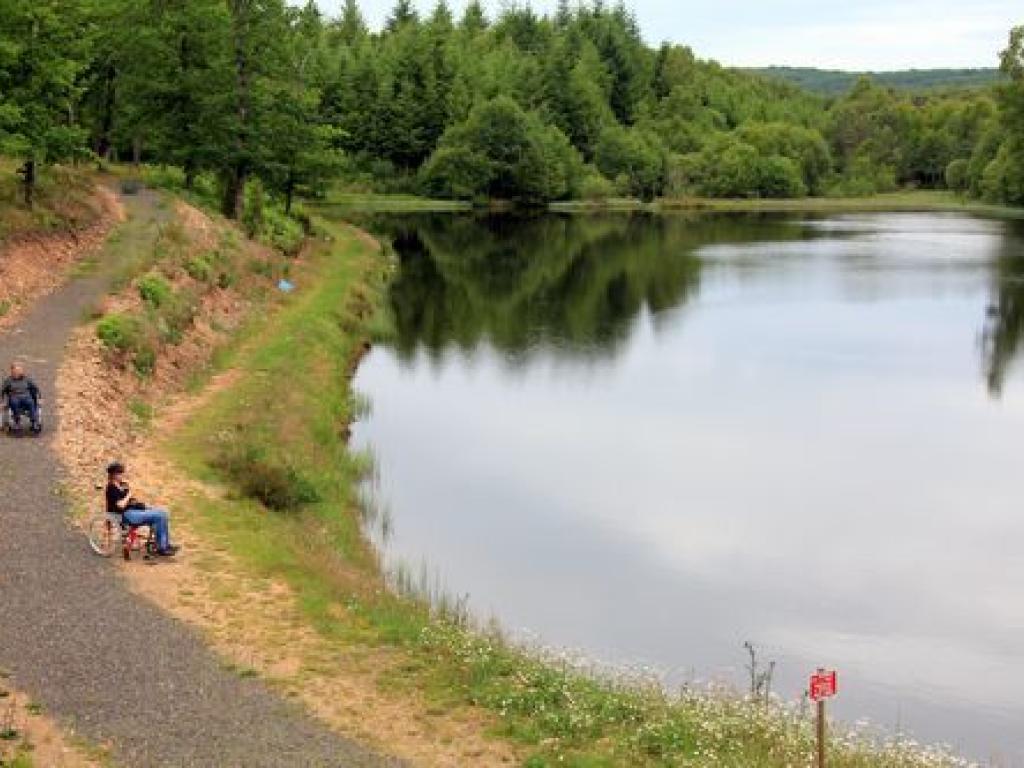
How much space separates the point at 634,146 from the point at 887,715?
13229cm

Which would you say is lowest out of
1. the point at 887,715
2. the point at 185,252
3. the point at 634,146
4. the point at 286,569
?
the point at 887,715

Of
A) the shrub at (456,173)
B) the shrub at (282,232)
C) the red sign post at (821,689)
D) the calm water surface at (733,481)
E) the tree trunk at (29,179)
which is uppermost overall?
the shrub at (456,173)

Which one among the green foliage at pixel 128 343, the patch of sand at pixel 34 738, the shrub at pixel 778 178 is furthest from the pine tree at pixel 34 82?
the shrub at pixel 778 178

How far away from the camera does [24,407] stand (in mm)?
23516

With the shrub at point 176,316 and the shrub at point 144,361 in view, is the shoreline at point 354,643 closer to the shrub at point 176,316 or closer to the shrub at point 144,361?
the shrub at point 144,361

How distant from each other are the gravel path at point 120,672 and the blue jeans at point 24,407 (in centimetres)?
373

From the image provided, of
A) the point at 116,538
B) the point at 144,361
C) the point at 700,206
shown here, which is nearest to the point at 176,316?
the point at 144,361

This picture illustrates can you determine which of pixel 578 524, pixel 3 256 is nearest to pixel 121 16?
pixel 3 256

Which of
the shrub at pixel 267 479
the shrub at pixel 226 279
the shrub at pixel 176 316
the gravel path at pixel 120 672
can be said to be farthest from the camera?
the shrub at pixel 226 279

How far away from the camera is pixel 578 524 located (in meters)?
25.9

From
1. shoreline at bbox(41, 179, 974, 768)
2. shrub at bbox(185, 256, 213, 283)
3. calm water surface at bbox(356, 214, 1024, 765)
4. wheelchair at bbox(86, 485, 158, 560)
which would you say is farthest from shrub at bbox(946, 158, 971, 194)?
wheelchair at bbox(86, 485, 158, 560)

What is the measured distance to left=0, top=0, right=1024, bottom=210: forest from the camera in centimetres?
5416

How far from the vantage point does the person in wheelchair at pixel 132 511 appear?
1859 centimetres

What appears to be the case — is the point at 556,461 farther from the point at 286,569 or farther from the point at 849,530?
the point at 286,569
